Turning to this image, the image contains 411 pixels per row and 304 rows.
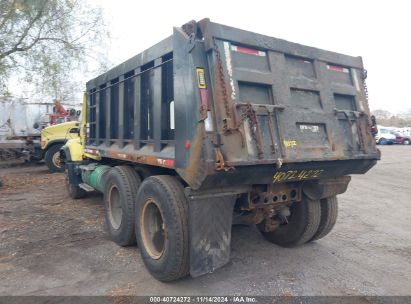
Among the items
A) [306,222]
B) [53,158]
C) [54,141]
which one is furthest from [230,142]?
[53,158]

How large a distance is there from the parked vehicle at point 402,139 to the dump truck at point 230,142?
34275 millimetres

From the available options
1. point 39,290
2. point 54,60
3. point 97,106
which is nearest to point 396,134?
point 54,60

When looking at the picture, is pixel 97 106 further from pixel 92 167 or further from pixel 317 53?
pixel 317 53

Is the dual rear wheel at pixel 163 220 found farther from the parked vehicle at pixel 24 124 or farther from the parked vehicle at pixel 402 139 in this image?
the parked vehicle at pixel 402 139

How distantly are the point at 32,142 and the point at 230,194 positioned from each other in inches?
547

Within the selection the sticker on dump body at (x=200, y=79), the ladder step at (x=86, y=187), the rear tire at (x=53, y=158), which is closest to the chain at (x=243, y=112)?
the sticker on dump body at (x=200, y=79)

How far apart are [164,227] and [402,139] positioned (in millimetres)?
36621

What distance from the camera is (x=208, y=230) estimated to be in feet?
11.5

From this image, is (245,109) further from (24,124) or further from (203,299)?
(24,124)

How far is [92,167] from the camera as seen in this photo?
22.8 ft

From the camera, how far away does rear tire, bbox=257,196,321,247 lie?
15.3 ft

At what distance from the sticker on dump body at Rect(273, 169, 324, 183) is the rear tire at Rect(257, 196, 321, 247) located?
879 millimetres

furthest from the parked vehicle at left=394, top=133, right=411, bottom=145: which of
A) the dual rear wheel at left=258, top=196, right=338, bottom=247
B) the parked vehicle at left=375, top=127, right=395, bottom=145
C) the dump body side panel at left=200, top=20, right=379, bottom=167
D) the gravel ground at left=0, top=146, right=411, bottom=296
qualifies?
the dump body side panel at left=200, top=20, right=379, bottom=167

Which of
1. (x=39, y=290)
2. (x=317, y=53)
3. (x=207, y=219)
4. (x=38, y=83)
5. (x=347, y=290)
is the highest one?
(x=38, y=83)
